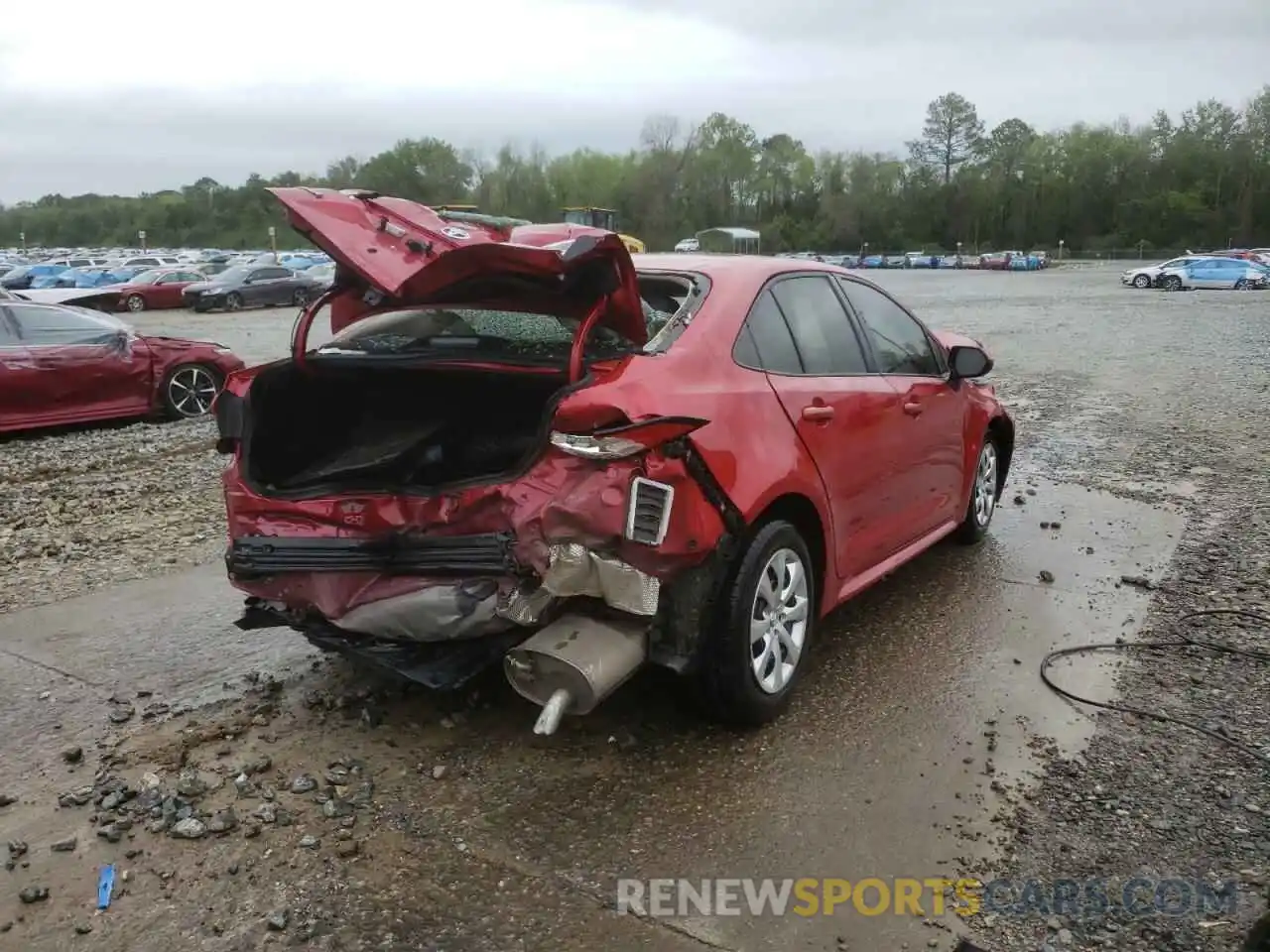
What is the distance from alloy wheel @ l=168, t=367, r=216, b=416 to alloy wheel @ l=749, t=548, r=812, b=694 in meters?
8.60

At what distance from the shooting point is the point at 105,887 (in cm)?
295

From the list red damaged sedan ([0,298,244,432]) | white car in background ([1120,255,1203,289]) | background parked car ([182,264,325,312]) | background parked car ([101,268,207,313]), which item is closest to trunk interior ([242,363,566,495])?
red damaged sedan ([0,298,244,432])

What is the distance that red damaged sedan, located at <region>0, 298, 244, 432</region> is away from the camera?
990 cm

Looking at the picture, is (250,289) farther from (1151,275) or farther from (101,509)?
(1151,275)

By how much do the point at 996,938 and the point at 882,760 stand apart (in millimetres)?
953

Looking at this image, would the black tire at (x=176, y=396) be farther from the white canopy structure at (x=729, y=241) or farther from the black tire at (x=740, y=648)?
the white canopy structure at (x=729, y=241)

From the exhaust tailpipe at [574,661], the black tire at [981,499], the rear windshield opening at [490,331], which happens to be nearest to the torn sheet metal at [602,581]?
the exhaust tailpipe at [574,661]

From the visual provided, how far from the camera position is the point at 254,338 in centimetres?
2109

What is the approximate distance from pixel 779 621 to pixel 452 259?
5.64 feet

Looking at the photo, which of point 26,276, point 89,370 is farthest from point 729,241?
point 89,370

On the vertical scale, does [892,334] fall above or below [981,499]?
above

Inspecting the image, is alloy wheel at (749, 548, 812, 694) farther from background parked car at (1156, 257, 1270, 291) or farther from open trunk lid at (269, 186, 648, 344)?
background parked car at (1156, 257, 1270, 291)

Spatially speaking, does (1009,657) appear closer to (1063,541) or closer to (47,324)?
(1063,541)

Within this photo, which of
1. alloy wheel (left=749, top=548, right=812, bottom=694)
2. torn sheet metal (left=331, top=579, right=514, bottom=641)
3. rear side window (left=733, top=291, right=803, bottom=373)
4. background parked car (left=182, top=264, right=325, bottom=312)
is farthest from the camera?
→ background parked car (left=182, top=264, right=325, bottom=312)
